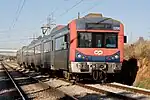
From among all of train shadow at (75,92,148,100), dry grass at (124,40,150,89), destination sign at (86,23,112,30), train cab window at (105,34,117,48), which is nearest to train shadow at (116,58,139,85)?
dry grass at (124,40,150,89)

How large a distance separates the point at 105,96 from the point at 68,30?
222 inches

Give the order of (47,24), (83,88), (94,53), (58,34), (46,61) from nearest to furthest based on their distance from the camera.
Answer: (83,88), (94,53), (58,34), (46,61), (47,24)

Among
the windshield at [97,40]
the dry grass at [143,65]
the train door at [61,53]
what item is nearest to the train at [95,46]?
the windshield at [97,40]

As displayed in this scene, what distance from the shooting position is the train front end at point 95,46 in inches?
699

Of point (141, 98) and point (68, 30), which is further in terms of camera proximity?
point (68, 30)

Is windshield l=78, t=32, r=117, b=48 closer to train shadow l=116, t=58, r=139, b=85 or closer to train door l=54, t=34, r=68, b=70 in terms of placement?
train door l=54, t=34, r=68, b=70

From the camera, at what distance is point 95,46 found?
18000 millimetres

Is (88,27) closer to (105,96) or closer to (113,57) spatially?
(113,57)

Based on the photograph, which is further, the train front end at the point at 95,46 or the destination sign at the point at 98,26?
the destination sign at the point at 98,26

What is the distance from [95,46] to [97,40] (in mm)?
313

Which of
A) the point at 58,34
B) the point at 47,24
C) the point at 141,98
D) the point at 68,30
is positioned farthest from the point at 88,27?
the point at 47,24

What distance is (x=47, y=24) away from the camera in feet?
223

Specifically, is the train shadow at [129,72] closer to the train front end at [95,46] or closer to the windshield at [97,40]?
the train front end at [95,46]

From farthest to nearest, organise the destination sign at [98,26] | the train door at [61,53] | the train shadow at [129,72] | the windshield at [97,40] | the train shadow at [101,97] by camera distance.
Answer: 1. the train shadow at [129,72]
2. the train door at [61,53]
3. the destination sign at [98,26]
4. the windshield at [97,40]
5. the train shadow at [101,97]
